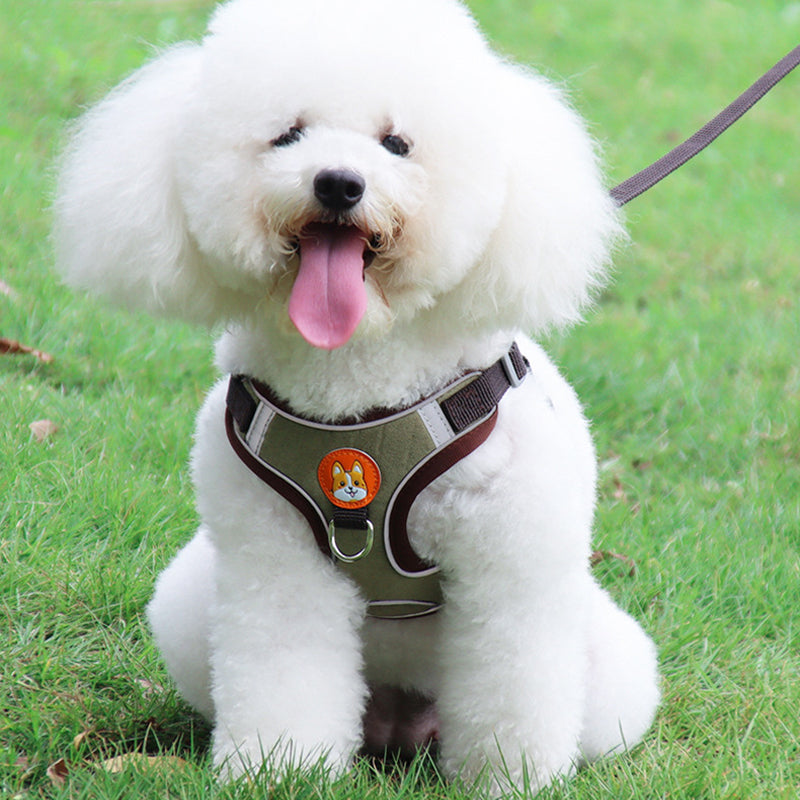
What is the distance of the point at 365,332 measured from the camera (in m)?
2.10

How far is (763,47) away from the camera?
838 cm

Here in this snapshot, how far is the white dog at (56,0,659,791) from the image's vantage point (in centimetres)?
206

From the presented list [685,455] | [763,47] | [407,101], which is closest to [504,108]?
[407,101]

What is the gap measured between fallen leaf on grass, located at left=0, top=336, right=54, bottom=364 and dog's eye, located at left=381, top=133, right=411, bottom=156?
2465 mm

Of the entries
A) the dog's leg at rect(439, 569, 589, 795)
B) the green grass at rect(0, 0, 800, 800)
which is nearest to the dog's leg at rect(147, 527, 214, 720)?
the green grass at rect(0, 0, 800, 800)

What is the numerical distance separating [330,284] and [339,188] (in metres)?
0.17

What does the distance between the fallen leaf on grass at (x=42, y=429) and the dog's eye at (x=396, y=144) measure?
74.8 inches

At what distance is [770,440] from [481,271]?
236 centimetres

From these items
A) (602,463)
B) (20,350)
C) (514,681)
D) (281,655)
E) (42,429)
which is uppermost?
(514,681)

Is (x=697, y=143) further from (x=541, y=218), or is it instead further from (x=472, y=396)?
(x=472, y=396)

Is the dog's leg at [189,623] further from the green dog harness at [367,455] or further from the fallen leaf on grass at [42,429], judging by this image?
the fallen leaf on grass at [42,429]

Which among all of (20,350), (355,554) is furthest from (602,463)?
(20,350)

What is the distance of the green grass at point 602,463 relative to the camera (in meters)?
2.56

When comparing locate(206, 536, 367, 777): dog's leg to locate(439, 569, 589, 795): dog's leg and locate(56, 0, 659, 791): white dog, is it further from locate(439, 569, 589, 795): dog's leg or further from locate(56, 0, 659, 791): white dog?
locate(439, 569, 589, 795): dog's leg
